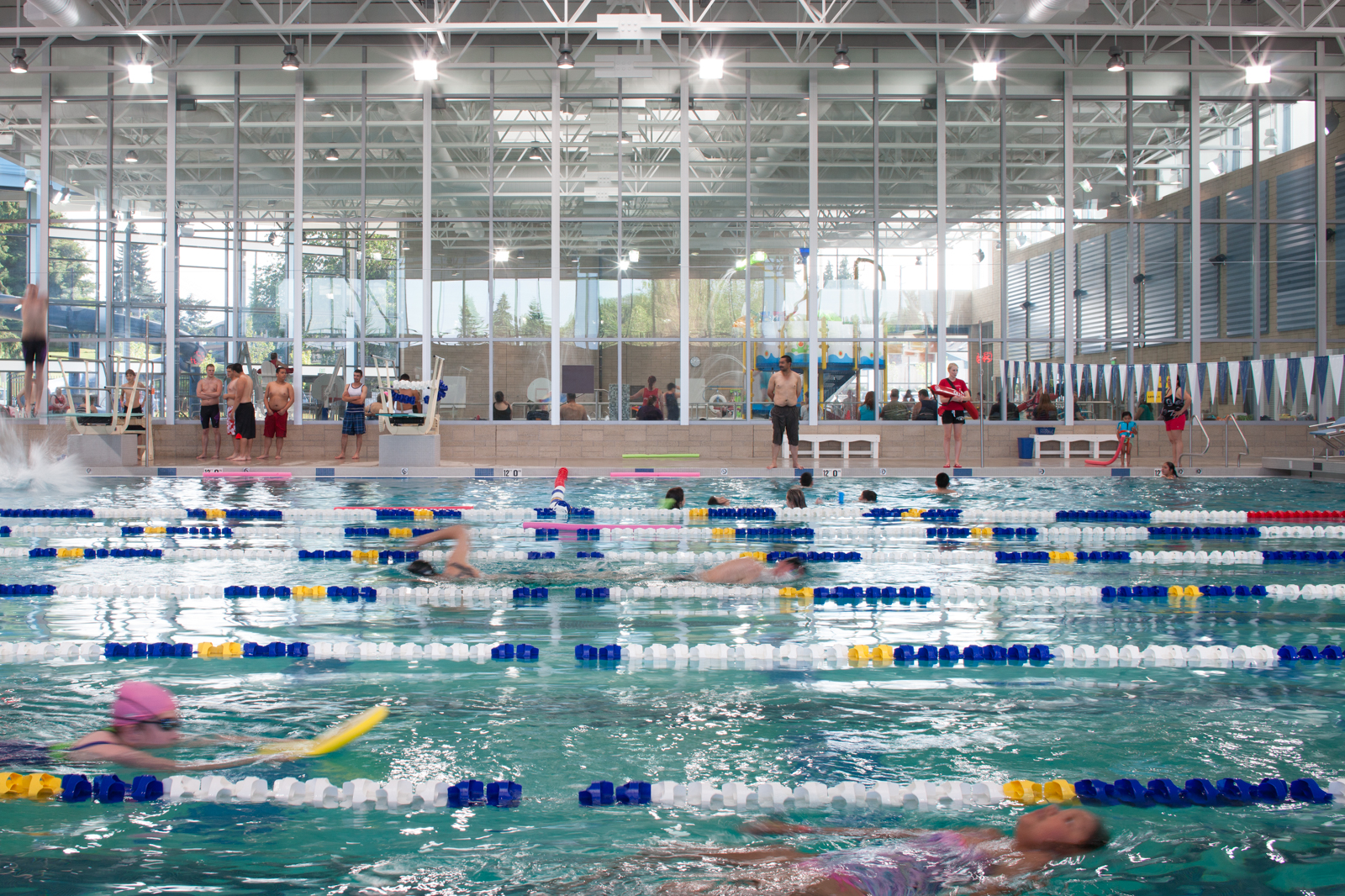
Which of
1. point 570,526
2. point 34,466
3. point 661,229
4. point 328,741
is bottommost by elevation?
point 328,741

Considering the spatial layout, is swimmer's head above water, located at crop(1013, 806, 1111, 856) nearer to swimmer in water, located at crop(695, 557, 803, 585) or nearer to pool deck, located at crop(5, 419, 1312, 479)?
swimmer in water, located at crop(695, 557, 803, 585)

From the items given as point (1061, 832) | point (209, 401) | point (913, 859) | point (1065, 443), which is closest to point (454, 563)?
point (913, 859)

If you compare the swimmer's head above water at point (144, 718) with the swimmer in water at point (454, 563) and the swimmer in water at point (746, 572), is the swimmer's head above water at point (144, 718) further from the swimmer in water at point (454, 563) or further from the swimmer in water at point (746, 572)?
the swimmer in water at point (746, 572)

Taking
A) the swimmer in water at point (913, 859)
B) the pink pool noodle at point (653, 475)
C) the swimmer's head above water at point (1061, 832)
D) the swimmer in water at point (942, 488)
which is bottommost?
the swimmer in water at point (913, 859)

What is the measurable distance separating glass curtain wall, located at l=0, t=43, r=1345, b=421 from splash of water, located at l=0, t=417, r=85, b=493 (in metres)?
1.32

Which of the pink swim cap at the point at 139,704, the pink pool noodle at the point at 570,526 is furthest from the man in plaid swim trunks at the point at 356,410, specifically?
the pink swim cap at the point at 139,704

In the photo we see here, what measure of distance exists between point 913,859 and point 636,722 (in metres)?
1.44

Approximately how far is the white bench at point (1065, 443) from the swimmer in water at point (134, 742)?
1464cm

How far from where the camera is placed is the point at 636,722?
4.13 m

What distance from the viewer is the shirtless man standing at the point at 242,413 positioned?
15969 mm

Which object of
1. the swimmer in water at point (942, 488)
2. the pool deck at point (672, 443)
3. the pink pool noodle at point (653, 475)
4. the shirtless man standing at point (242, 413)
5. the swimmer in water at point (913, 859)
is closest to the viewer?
the swimmer in water at point (913, 859)

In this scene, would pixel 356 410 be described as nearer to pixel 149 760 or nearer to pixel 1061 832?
pixel 149 760

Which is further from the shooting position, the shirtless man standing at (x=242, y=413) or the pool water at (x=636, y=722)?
the shirtless man standing at (x=242, y=413)

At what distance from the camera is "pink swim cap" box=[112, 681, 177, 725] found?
150 inches
